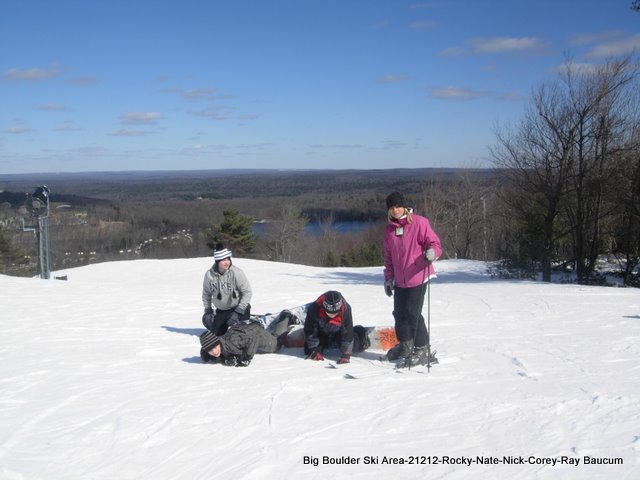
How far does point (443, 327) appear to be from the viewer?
9.29 meters

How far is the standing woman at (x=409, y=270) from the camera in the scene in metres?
6.37

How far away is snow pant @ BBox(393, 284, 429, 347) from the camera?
6.43 metres

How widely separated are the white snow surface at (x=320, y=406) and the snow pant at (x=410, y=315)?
1.32 ft

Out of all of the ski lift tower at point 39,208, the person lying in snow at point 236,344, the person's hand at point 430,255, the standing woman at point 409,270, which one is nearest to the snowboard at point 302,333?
the person lying in snow at point 236,344

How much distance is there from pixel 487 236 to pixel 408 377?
113ft

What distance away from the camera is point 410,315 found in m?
6.46

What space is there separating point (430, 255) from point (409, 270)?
1.30 ft

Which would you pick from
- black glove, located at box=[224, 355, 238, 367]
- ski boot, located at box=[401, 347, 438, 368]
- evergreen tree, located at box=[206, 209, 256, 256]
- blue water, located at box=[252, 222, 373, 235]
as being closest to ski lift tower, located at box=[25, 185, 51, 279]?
black glove, located at box=[224, 355, 238, 367]

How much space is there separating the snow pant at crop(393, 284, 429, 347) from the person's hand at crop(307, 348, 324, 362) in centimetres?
99

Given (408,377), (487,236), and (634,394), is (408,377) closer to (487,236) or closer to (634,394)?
(634,394)

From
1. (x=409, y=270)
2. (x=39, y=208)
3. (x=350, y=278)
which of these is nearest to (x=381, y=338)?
(x=409, y=270)

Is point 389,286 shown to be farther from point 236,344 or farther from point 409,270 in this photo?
point 236,344

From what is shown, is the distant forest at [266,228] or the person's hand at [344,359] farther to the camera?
the distant forest at [266,228]

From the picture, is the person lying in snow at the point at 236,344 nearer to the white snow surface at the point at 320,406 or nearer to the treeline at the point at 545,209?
the white snow surface at the point at 320,406
